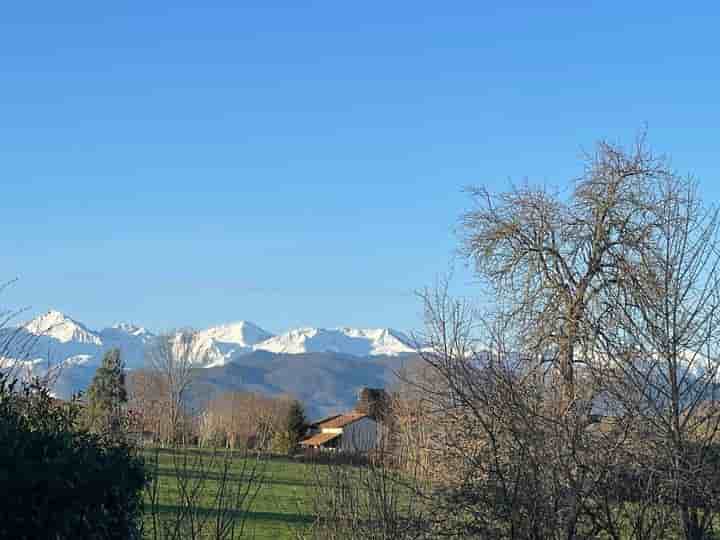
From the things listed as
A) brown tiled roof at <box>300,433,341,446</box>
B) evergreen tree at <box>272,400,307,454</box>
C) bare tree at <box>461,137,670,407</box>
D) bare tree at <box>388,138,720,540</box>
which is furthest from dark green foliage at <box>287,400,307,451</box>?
bare tree at <box>388,138,720,540</box>

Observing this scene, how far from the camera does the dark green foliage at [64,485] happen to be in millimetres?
5527

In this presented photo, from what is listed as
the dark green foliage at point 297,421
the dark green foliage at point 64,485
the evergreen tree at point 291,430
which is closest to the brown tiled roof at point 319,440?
the evergreen tree at point 291,430

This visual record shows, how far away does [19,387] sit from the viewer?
31.9ft

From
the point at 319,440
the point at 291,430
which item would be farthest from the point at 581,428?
the point at 291,430

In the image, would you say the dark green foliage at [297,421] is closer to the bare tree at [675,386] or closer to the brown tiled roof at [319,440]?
the brown tiled roof at [319,440]

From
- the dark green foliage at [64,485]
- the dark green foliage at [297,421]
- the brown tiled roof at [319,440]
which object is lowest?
the dark green foliage at [64,485]

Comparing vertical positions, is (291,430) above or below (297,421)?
below

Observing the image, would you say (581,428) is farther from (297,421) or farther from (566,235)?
(297,421)

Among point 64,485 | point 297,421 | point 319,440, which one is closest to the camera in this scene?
point 64,485

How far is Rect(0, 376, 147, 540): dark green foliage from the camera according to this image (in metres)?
5.53

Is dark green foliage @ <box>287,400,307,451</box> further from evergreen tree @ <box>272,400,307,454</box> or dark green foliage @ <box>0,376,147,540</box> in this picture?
dark green foliage @ <box>0,376,147,540</box>

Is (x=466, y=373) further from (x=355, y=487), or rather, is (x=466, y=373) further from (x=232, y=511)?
(x=232, y=511)

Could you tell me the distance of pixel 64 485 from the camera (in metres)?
5.72

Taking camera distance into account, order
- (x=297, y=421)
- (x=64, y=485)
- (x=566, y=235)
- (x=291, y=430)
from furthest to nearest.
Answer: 1. (x=297, y=421)
2. (x=291, y=430)
3. (x=566, y=235)
4. (x=64, y=485)
